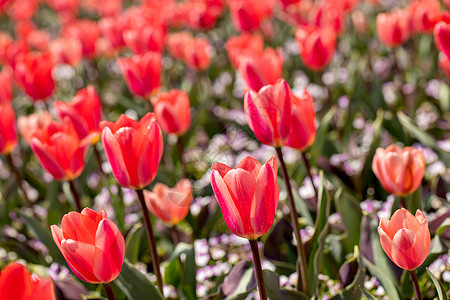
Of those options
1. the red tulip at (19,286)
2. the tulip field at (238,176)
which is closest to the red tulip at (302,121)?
the tulip field at (238,176)

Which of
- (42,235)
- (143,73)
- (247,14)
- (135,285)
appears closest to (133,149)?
(135,285)

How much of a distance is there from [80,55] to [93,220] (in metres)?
3.09

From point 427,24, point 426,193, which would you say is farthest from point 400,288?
point 427,24

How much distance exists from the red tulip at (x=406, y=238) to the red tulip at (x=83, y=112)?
127 centimetres

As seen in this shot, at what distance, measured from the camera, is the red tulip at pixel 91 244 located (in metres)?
1.32

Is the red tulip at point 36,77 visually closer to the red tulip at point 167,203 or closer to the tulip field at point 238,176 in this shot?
the tulip field at point 238,176

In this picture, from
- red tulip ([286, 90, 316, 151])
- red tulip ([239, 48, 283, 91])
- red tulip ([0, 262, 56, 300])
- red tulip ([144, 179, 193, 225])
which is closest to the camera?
red tulip ([0, 262, 56, 300])

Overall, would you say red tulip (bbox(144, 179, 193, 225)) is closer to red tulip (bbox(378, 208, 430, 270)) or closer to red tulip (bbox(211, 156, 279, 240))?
red tulip (bbox(211, 156, 279, 240))

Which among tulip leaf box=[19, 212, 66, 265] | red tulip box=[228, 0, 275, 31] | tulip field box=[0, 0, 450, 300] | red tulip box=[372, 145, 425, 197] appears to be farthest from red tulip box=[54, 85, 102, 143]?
red tulip box=[228, 0, 275, 31]

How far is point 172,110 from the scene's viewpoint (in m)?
2.41

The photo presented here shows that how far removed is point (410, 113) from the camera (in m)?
3.23

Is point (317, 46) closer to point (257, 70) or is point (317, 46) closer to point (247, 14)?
point (257, 70)

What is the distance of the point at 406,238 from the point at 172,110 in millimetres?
1332

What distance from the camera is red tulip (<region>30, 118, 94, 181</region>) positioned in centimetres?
195
